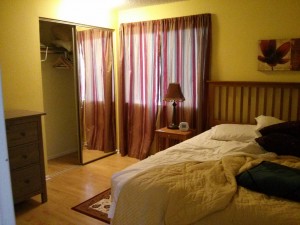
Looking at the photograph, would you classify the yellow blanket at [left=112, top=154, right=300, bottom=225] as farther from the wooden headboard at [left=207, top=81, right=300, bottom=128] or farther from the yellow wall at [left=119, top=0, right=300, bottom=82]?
the yellow wall at [left=119, top=0, right=300, bottom=82]

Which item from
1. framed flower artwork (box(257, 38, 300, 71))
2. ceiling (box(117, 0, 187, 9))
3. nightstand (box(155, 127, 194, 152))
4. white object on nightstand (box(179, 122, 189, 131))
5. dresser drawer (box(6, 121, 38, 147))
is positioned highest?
ceiling (box(117, 0, 187, 9))

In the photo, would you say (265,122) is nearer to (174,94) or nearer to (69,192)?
(174,94)

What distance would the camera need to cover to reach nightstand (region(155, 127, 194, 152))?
3494mm

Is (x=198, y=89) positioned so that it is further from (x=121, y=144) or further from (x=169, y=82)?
(x=121, y=144)

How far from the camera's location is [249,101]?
3338 millimetres

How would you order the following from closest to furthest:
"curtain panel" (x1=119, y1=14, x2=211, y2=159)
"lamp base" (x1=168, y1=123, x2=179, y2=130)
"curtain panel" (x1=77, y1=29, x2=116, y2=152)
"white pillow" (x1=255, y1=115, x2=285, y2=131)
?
"white pillow" (x1=255, y1=115, x2=285, y2=131) → "curtain panel" (x1=119, y1=14, x2=211, y2=159) → "lamp base" (x1=168, y1=123, x2=179, y2=130) → "curtain panel" (x1=77, y1=29, x2=116, y2=152)

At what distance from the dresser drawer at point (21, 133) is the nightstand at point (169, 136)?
1.57m

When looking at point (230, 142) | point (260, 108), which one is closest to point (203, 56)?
point (260, 108)

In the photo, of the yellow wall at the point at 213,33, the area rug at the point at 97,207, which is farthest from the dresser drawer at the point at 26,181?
the yellow wall at the point at 213,33

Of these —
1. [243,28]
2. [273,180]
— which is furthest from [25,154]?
[243,28]

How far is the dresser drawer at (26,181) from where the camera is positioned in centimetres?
262

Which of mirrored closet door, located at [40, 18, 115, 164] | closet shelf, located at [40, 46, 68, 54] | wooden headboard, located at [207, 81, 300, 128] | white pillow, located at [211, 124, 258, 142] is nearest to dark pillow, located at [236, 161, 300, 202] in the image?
white pillow, located at [211, 124, 258, 142]

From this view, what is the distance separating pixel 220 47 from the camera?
3504 mm

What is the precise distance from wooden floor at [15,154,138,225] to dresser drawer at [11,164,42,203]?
0.18 meters
